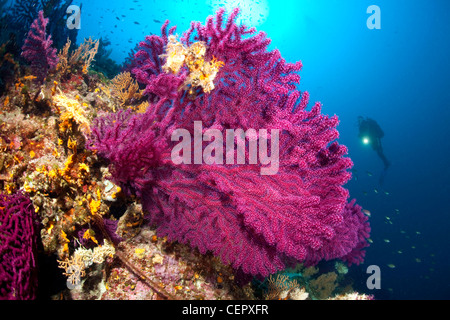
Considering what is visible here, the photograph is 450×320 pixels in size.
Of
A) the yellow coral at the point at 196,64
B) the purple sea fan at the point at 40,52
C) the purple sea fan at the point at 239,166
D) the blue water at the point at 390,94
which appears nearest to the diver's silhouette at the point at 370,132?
the blue water at the point at 390,94

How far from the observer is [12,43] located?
5781mm

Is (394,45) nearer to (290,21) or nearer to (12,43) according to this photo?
(290,21)

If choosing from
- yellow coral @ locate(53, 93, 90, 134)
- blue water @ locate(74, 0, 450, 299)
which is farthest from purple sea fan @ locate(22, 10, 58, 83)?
blue water @ locate(74, 0, 450, 299)

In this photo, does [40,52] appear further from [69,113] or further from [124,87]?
[69,113]

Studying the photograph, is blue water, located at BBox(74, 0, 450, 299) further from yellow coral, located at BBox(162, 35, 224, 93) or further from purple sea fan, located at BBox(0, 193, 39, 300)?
purple sea fan, located at BBox(0, 193, 39, 300)

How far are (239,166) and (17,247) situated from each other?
8.76 feet

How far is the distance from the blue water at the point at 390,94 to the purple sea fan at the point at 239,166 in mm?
15801

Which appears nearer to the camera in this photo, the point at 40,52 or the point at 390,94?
the point at 40,52

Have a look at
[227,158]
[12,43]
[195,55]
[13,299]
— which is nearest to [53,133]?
[13,299]

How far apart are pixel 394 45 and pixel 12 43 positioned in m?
119

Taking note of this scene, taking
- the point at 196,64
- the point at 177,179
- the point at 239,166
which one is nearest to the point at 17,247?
the point at 177,179

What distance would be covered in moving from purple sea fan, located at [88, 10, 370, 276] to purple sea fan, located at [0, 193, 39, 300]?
3.53 feet

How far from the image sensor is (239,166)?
3.22 metres

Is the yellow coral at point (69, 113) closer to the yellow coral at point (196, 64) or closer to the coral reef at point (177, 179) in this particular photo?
the coral reef at point (177, 179)
